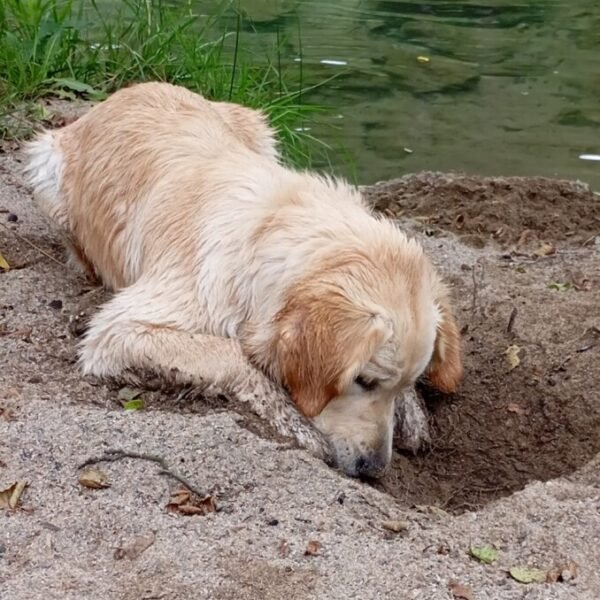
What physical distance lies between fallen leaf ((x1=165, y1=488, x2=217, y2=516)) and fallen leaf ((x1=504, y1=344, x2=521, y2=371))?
2052mm

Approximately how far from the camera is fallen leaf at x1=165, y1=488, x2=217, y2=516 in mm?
3963

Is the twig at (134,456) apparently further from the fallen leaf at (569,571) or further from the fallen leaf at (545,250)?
the fallen leaf at (545,250)

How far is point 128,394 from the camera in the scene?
4.88 metres

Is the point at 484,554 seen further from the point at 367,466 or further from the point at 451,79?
the point at 451,79

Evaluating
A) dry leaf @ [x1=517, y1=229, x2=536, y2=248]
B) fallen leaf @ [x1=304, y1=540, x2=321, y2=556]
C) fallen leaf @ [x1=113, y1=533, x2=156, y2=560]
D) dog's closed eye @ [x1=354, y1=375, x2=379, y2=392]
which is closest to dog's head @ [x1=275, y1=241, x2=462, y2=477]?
dog's closed eye @ [x1=354, y1=375, x2=379, y2=392]

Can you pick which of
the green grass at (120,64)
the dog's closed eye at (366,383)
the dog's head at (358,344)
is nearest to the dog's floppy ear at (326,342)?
the dog's head at (358,344)

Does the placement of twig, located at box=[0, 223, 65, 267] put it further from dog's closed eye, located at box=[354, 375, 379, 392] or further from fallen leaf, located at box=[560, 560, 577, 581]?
fallen leaf, located at box=[560, 560, 577, 581]

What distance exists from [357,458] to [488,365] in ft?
3.86

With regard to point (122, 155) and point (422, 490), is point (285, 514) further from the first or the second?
point (122, 155)

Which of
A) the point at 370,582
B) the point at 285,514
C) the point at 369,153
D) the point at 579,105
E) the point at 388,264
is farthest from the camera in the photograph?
the point at 579,105

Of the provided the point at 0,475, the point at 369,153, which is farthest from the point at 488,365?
the point at 369,153

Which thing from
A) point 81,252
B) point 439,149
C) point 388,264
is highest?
point 388,264

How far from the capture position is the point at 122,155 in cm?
585

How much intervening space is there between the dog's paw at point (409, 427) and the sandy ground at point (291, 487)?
2.7 inches
